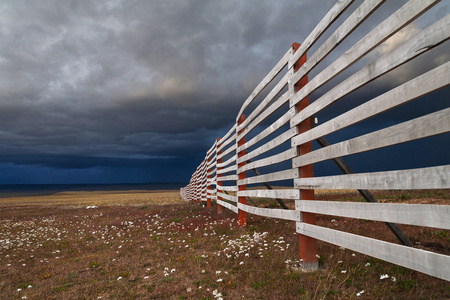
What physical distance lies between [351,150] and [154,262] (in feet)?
16.9

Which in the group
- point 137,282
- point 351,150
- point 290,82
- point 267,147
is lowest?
point 137,282

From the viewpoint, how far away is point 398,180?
280 cm

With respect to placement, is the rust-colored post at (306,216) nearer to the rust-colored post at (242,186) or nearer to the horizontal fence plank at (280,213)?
the horizontal fence plank at (280,213)

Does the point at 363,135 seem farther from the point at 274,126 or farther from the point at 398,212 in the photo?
the point at 274,126

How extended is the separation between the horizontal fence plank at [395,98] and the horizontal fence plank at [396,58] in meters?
0.24

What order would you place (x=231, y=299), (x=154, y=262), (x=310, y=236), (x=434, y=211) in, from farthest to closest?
(x=154, y=262)
(x=310, y=236)
(x=231, y=299)
(x=434, y=211)

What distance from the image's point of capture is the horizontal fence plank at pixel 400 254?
2.47m

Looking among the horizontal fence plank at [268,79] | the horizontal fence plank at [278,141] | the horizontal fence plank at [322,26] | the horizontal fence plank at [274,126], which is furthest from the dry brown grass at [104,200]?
the horizontal fence plank at [322,26]

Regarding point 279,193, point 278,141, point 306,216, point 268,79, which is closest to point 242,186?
point 279,193

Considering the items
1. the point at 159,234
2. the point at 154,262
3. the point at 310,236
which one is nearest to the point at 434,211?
the point at 310,236

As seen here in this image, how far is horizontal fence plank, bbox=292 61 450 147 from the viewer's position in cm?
235

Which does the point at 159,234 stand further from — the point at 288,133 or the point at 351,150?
the point at 351,150

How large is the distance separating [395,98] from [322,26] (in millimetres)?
2165

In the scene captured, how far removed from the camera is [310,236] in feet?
15.7
